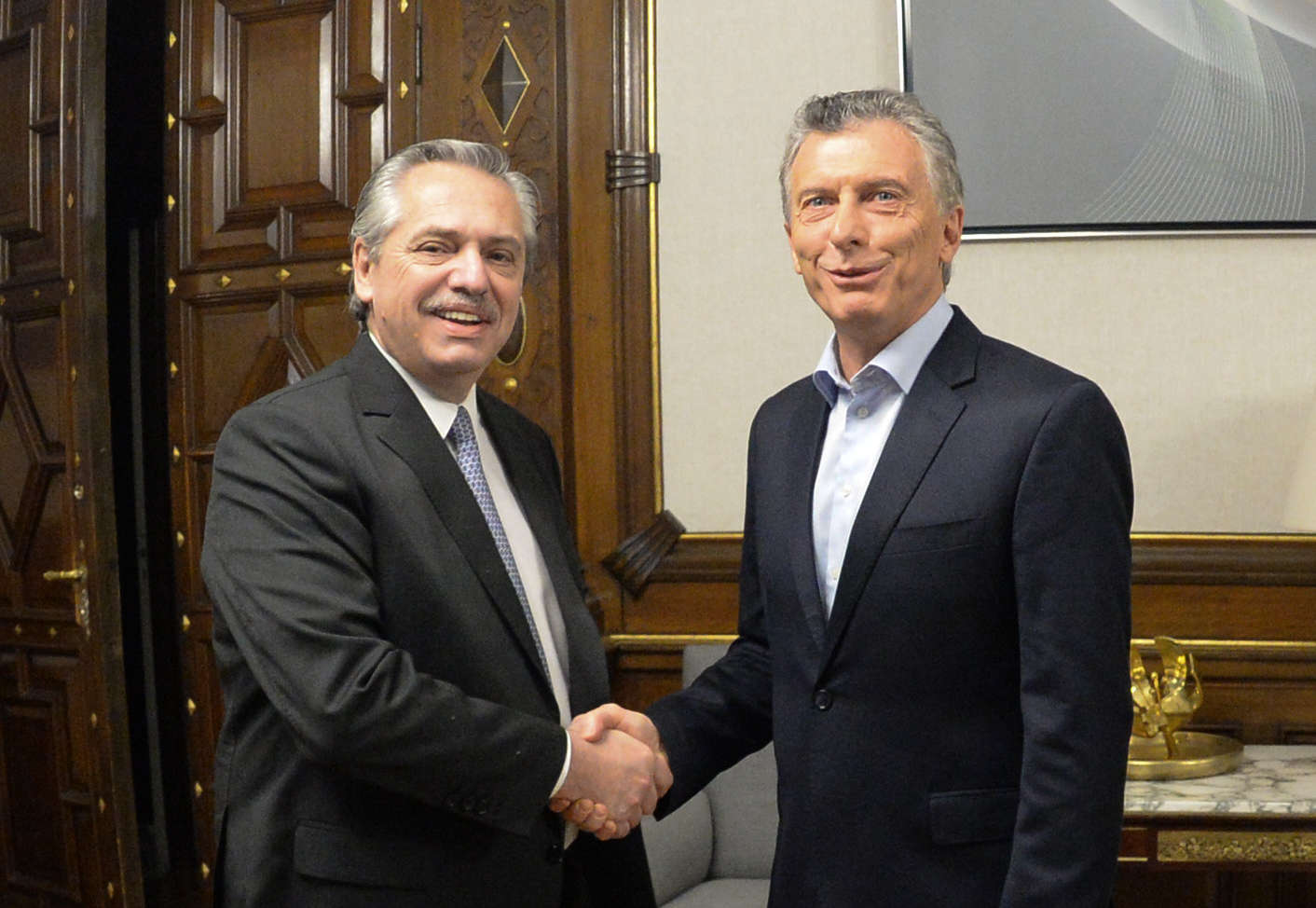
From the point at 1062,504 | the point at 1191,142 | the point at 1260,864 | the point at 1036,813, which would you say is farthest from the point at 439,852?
the point at 1191,142

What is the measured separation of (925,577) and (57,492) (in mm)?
3077

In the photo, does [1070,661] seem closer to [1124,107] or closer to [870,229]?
[870,229]

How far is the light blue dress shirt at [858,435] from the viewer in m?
1.75

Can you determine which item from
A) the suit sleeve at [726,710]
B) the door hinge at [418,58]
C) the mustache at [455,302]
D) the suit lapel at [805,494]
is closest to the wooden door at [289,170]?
the door hinge at [418,58]

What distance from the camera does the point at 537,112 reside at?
3602 millimetres

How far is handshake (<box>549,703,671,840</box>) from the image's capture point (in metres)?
1.83

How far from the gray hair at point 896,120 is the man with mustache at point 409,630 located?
48 centimetres

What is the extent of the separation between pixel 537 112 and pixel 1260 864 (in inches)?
94.8

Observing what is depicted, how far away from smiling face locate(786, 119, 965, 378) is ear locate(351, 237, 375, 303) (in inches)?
25.0

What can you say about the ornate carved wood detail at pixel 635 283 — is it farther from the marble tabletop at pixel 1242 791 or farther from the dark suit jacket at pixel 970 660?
the dark suit jacket at pixel 970 660

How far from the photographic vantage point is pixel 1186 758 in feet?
9.60

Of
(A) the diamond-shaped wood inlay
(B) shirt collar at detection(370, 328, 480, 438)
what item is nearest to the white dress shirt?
(B) shirt collar at detection(370, 328, 480, 438)

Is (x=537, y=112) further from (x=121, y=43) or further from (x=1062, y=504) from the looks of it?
(x=1062, y=504)

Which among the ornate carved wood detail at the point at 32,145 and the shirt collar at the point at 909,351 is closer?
the shirt collar at the point at 909,351
